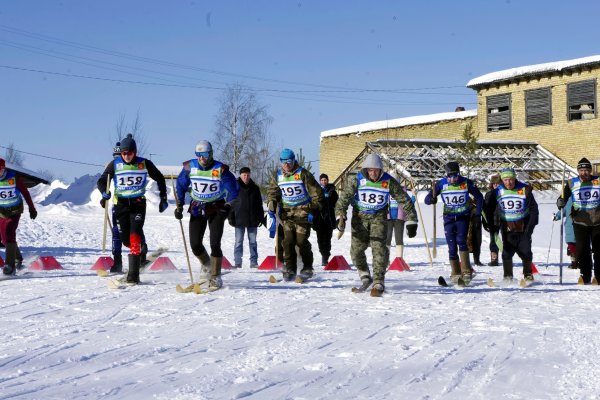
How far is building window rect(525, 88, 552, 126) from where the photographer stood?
40.2 meters

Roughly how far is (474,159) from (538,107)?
19.6ft

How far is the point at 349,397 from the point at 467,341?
2.14 meters

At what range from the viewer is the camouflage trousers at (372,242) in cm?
950

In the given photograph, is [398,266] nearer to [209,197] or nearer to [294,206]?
[294,206]

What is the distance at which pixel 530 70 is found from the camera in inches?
1585

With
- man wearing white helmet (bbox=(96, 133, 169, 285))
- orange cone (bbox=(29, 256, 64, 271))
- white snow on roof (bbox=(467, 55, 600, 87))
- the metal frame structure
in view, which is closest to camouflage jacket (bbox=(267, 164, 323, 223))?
man wearing white helmet (bbox=(96, 133, 169, 285))

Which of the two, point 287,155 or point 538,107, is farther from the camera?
point 538,107

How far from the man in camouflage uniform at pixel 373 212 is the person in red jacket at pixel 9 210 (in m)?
5.10

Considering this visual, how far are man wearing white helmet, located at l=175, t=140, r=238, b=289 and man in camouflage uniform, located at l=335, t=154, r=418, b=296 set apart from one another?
4.70ft

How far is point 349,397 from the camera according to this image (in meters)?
4.53

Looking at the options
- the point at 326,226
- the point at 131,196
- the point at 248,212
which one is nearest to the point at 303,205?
the point at 131,196

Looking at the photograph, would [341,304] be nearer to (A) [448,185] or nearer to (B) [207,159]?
(B) [207,159]

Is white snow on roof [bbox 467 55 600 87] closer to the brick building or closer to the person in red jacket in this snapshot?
the brick building

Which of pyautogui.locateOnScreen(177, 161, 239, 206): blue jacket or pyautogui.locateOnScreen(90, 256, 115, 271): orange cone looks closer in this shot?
pyautogui.locateOnScreen(177, 161, 239, 206): blue jacket
